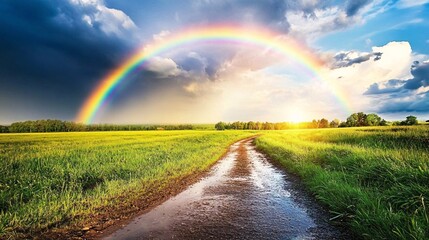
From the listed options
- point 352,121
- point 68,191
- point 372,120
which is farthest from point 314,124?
point 68,191

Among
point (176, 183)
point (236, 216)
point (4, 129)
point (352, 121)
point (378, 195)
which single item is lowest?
point (176, 183)

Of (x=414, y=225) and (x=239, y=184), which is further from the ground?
(x=414, y=225)

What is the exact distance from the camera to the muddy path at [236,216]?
5.06 m

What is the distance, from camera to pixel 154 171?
12.1 meters

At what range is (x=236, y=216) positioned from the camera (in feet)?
20.0

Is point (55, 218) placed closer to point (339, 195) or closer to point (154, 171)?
point (154, 171)

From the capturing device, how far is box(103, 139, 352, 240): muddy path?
5.06 meters

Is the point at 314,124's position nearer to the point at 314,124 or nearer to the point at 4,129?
the point at 314,124

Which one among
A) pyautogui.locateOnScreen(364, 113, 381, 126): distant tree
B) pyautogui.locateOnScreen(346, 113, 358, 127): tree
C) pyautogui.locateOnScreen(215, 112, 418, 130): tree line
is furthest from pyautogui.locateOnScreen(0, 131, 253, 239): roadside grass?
pyautogui.locateOnScreen(346, 113, 358, 127): tree

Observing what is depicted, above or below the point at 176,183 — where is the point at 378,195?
above

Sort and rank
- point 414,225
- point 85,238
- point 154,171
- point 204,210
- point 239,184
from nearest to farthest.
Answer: point 414,225 < point 85,238 < point 204,210 < point 239,184 < point 154,171

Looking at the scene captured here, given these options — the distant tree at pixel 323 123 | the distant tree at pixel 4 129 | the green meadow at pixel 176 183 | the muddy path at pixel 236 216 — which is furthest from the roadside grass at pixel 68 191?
the distant tree at pixel 323 123

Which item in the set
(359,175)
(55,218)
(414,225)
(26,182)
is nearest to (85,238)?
(55,218)

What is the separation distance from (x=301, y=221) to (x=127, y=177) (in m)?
8.39
